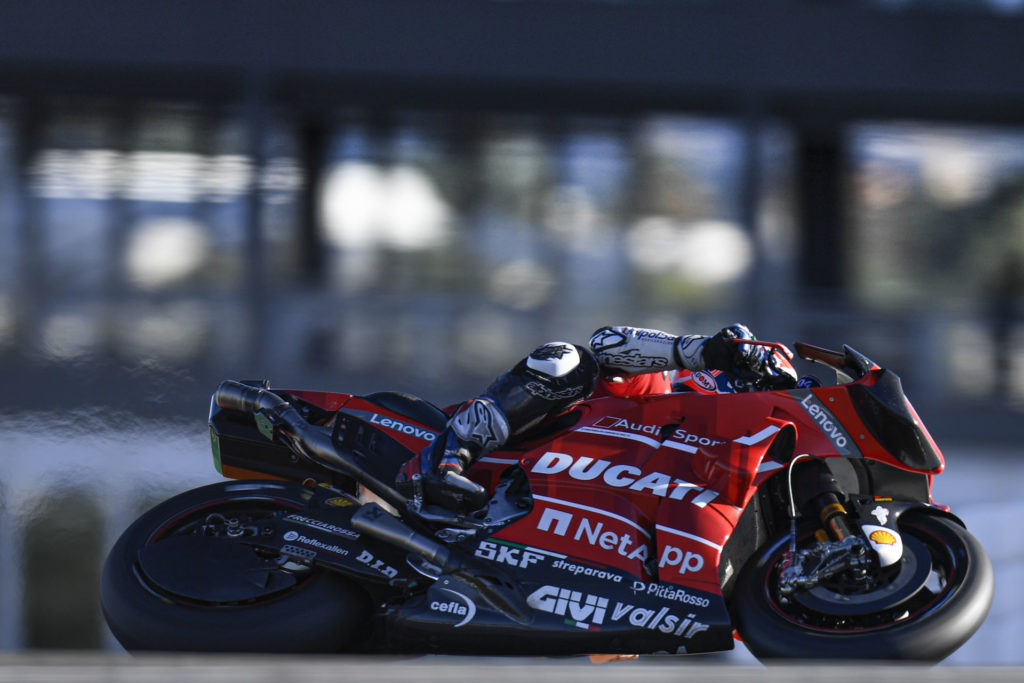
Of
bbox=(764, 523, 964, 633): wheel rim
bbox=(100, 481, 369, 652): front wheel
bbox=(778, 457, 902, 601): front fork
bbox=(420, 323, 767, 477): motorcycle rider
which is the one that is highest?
bbox=(420, 323, 767, 477): motorcycle rider

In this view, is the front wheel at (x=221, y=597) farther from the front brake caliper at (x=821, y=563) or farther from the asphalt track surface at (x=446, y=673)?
the front brake caliper at (x=821, y=563)

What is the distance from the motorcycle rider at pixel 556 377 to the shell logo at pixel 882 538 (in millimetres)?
506

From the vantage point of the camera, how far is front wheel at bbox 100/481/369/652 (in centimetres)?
267

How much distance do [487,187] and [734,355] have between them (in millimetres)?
4520

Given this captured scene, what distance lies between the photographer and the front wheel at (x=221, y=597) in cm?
267

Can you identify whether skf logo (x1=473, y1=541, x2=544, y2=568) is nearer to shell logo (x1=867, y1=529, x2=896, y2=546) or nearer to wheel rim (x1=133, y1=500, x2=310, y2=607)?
wheel rim (x1=133, y1=500, x2=310, y2=607)

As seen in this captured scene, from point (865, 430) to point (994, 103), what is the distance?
17.5 feet

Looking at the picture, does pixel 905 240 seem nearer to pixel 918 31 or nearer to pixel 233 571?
pixel 918 31

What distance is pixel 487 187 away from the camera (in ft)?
23.9

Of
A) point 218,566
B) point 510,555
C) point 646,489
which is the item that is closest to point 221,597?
point 218,566

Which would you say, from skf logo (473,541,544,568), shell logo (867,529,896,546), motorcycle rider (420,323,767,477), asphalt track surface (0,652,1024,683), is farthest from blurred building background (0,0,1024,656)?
asphalt track surface (0,652,1024,683)

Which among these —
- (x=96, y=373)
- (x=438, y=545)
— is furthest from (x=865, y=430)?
(x=96, y=373)

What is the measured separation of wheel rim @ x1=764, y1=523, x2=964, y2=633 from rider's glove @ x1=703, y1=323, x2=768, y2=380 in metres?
0.48

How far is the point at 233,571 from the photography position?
277cm
